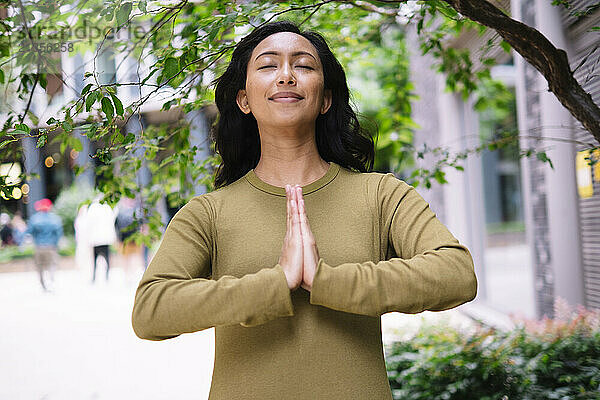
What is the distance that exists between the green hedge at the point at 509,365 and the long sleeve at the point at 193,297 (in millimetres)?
2754

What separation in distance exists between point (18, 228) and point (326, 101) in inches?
788

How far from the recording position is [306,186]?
71.8 inches

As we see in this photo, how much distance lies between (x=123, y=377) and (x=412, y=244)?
15.8 feet

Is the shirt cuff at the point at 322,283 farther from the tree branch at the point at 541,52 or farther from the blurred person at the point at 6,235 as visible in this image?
the blurred person at the point at 6,235

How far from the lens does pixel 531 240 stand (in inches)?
248

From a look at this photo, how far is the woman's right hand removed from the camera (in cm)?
153

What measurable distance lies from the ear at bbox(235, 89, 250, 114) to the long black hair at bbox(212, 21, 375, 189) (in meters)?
0.02

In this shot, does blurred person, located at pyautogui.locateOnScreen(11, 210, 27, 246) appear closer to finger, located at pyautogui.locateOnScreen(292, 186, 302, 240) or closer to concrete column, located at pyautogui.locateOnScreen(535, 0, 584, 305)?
concrete column, located at pyautogui.locateOnScreen(535, 0, 584, 305)

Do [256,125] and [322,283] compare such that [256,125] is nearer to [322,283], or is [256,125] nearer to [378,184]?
[378,184]

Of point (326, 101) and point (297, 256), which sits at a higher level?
point (326, 101)

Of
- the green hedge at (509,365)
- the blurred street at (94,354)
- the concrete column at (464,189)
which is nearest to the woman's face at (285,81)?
the green hedge at (509,365)

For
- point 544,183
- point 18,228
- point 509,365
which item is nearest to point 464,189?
point 544,183

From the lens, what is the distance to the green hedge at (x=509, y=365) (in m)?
3.85

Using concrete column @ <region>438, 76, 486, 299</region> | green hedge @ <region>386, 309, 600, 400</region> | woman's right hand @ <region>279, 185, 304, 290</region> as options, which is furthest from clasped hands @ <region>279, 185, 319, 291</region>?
concrete column @ <region>438, 76, 486, 299</region>
